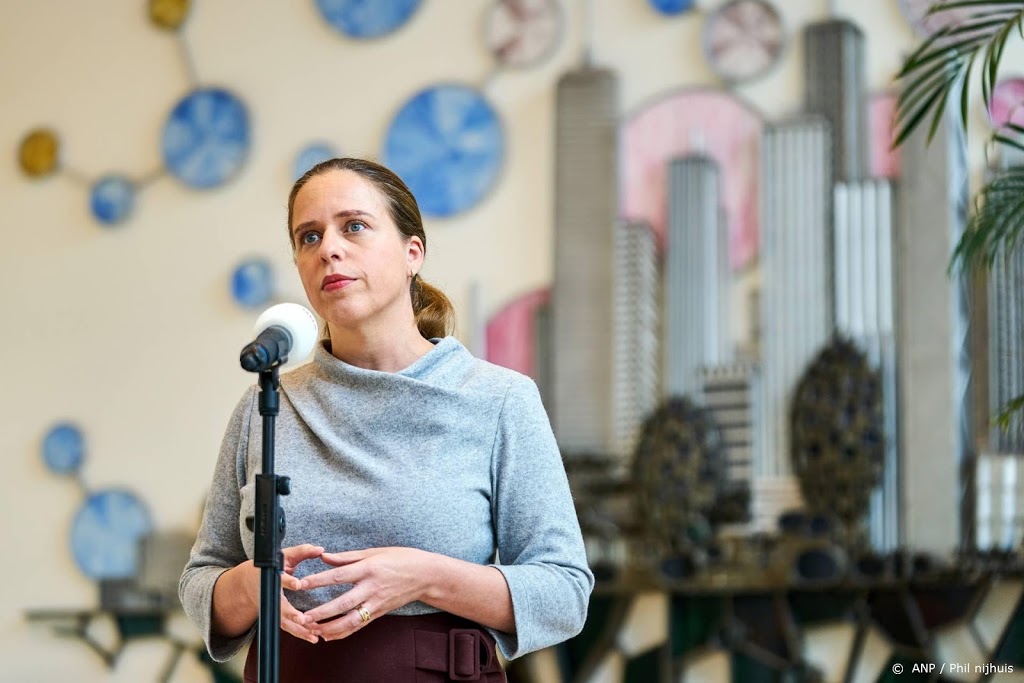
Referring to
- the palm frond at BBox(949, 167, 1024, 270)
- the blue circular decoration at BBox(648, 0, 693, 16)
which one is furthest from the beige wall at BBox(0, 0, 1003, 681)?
the palm frond at BBox(949, 167, 1024, 270)

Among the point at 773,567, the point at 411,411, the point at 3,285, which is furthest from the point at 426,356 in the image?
the point at 3,285

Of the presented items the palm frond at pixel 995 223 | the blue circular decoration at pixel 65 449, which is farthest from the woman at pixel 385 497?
the blue circular decoration at pixel 65 449

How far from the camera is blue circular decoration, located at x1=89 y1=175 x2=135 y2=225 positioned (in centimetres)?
454

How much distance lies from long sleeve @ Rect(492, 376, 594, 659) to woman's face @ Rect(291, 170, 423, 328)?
0.54 ft

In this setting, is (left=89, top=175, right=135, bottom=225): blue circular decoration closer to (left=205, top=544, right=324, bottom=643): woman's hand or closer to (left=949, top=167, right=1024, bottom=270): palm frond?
(left=949, top=167, right=1024, bottom=270): palm frond

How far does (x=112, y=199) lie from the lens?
15.0 ft

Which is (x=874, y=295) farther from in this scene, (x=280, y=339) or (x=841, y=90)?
(x=280, y=339)

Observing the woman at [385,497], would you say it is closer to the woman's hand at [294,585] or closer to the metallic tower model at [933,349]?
the woman's hand at [294,585]

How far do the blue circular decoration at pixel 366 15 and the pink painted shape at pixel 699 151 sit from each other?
871 mm

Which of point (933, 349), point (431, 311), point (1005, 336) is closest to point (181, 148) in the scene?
point (933, 349)

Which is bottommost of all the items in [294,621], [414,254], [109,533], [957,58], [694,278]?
[109,533]

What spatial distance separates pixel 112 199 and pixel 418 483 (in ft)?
11.6

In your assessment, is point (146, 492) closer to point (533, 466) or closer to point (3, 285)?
point (3, 285)

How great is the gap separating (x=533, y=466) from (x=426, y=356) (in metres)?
0.16
